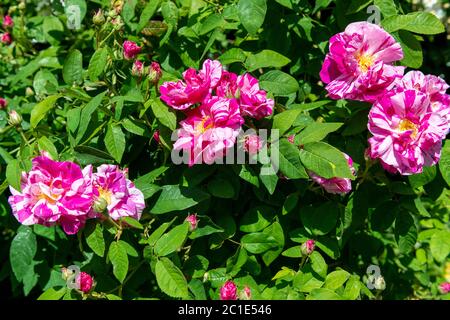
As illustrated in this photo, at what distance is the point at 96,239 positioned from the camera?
51.1 inches

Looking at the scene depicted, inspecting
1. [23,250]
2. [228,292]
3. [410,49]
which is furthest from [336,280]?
[23,250]

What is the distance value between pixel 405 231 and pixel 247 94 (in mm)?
562

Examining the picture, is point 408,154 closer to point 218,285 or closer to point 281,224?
point 281,224

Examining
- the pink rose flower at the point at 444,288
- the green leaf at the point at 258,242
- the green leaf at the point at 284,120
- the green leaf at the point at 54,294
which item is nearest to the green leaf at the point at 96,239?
the green leaf at the point at 54,294

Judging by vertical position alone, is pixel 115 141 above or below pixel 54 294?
above

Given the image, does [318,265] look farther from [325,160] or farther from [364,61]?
[364,61]

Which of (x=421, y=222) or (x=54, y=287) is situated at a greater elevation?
(x=54, y=287)

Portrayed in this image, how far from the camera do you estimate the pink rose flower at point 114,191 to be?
4.22 feet

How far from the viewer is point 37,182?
4.06 ft

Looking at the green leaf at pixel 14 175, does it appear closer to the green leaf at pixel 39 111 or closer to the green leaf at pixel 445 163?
the green leaf at pixel 39 111

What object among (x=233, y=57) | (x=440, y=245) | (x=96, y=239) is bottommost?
(x=440, y=245)

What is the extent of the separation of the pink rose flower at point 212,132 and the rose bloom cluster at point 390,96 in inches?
10.1

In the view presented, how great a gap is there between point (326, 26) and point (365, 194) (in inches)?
19.2

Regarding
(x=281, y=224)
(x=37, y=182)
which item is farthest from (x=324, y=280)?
(x=37, y=182)
